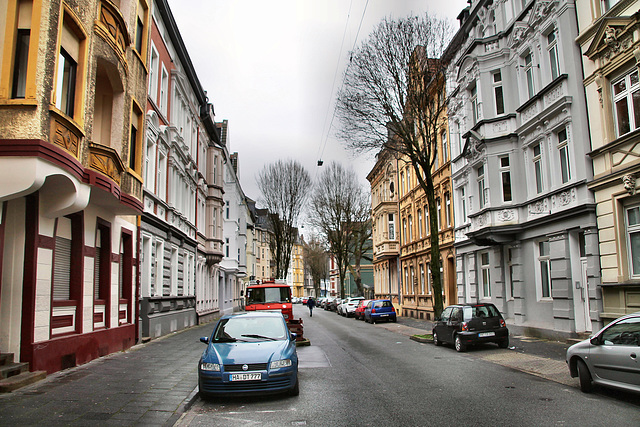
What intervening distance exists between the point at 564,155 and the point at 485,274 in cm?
823

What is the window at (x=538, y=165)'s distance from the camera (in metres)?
18.7

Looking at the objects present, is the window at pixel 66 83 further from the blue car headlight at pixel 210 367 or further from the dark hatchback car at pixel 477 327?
the dark hatchback car at pixel 477 327

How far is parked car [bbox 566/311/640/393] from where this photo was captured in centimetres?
784

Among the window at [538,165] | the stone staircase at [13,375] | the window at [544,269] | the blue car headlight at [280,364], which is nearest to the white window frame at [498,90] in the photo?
the window at [538,165]

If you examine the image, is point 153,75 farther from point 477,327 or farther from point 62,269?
point 477,327

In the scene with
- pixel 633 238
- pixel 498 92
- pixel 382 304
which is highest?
pixel 498 92

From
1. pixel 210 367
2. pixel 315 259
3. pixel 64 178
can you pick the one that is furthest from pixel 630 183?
pixel 315 259

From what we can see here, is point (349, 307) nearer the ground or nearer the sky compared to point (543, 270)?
nearer the ground

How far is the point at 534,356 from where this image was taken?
13.8 m

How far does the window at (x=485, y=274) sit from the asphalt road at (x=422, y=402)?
35.9 ft

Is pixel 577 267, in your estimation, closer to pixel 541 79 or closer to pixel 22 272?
pixel 541 79

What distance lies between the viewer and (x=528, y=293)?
63.1ft

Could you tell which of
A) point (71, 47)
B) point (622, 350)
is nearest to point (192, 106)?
point (71, 47)

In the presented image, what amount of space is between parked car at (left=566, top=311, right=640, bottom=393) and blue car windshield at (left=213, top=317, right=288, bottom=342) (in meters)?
5.44
